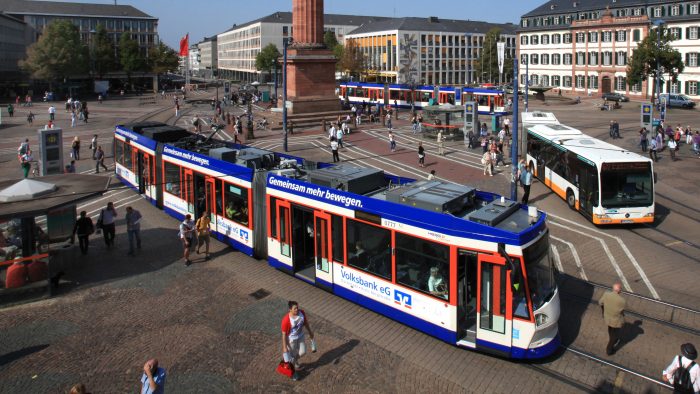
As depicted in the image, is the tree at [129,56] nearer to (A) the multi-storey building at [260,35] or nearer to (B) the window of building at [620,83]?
(A) the multi-storey building at [260,35]

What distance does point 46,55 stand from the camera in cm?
8994

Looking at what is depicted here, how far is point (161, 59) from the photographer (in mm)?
117688

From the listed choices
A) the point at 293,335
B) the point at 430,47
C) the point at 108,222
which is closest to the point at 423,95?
the point at 430,47

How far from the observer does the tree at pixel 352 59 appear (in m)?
110

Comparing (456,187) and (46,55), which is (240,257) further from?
(46,55)

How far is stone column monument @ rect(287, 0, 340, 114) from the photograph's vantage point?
49938 mm

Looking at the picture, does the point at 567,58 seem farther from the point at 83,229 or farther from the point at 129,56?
the point at 83,229

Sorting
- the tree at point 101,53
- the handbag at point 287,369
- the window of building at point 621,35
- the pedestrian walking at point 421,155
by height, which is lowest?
the handbag at point 287,369

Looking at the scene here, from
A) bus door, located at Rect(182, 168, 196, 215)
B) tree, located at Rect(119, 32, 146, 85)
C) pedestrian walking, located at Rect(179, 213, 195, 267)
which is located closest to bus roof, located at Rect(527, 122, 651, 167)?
pedestrian walking, located at Rect(179, 213, 195, 267)

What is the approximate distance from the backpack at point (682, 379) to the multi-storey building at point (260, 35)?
5087 inches

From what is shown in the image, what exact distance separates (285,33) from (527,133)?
124080 mm

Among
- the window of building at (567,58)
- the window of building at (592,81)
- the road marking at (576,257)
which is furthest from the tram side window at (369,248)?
the window of building at (567,58)

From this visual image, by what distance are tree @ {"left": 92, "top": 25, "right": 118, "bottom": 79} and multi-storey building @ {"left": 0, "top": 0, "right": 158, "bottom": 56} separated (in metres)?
10.3

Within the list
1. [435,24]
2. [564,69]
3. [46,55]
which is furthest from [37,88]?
[564,69]
